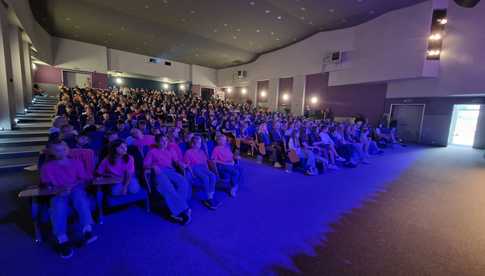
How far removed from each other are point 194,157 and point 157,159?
1.91ft

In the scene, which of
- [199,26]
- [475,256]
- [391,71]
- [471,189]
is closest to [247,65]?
[199,26]

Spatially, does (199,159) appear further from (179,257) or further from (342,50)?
(342,50)

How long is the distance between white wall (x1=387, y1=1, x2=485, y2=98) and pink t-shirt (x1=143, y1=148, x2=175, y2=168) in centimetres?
1306

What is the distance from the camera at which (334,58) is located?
1337cm

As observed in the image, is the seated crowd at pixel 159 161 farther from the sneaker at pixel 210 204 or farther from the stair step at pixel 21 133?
the stair step at pixel 21 133

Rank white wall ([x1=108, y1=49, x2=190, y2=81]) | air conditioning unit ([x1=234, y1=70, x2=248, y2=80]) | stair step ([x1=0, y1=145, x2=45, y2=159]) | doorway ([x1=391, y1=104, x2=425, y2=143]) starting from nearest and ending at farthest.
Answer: stair step ([x1=0, y1=145, x2=45, y2=159]), doorway ([x1=391, y1=104, x2=425, y2=143]), white wall ([x1=108, y1=49, x2=190, y2=81]), air conditioning unit ([x1=234, y1=70, x2=248, y2=80])

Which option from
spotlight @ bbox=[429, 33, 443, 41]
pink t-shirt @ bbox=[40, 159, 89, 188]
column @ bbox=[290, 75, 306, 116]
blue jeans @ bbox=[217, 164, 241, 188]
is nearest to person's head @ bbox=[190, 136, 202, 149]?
blue jeans @ bbox=[217, 164, 241, 188]

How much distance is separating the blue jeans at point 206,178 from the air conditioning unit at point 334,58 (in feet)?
44.0

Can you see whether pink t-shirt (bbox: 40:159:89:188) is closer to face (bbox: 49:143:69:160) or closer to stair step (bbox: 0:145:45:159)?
face (bbox: 49:143:69:160)

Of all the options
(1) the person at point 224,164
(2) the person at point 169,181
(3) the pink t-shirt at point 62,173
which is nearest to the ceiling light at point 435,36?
(1) the person at point 224,164

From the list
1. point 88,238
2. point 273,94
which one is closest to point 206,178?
point 88,238

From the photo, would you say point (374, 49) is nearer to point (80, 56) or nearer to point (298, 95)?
point (298, 95)

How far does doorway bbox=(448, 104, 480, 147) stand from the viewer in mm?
9867

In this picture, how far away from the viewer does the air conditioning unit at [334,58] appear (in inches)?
517
